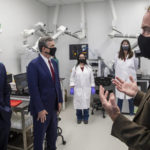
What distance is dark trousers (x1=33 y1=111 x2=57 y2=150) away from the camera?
5.60 ft

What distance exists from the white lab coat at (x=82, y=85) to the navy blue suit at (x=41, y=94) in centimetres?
124

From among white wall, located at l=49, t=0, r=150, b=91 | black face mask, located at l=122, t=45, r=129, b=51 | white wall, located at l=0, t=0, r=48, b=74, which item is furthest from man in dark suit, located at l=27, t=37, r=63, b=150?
white wall, located at l=49, t=0, r=150, b=91

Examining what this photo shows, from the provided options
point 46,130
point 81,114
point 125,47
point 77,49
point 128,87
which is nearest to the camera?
point 128,87

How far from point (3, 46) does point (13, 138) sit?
1644 mm

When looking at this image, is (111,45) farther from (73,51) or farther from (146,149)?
(146,149)

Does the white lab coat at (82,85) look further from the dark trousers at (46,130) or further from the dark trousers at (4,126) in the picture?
the dark trousers at (4,126)

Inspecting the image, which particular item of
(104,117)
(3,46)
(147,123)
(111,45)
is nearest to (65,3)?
(111,45)

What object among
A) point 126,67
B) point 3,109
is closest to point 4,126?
point 3,109

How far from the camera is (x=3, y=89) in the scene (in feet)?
5.46

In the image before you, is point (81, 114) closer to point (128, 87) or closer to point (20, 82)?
point (20, 82)

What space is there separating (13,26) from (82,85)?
72.6 inches

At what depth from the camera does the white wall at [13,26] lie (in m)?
2.88

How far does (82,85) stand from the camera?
10.0 feet

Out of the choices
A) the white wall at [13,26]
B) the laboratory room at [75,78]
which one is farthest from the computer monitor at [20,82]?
the white wall at [13,26]
